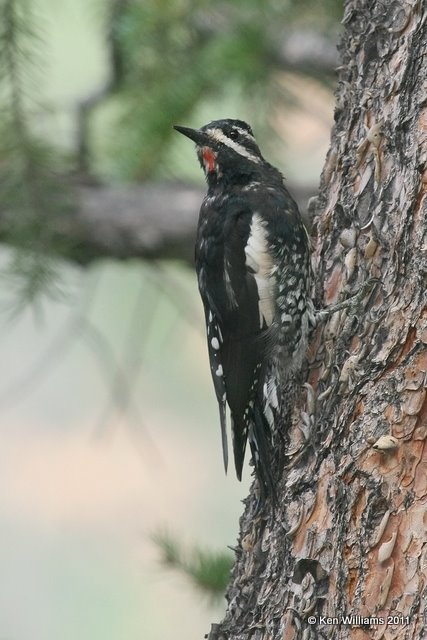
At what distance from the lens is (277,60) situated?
3943 millimetres

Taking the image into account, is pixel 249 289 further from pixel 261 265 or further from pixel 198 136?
pixel 198 136

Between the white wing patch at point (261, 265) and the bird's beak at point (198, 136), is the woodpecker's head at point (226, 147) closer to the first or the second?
the bird's beak at point (198, 136)

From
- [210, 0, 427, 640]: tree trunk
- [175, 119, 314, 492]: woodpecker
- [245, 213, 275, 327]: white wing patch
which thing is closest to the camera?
[210, 0, 427, 640]: tree trunk

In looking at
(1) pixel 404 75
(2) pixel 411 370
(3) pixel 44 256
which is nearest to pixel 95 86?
(3) pixel 44 256

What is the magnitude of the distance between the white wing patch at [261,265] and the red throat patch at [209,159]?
0.29 m

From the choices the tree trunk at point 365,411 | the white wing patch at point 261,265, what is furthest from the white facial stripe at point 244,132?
the tree trunk at point 365,411

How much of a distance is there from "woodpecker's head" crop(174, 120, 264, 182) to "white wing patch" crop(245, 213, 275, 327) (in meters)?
0.25

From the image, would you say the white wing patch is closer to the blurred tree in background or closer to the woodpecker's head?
the woodpecker's head

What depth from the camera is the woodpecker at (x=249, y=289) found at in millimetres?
2844

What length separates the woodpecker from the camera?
9.33ft

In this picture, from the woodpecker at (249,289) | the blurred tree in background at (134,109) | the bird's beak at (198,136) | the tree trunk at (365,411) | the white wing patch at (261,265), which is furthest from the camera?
the blurred tree in background at (134,109)

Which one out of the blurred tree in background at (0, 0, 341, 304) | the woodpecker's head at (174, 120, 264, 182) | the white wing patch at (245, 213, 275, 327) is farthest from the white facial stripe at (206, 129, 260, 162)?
the blurred tree in background at (0, 0, 341, 304)

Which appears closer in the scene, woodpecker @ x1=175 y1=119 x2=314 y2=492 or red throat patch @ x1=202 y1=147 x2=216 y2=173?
woodpecker @ x1=175 y1=119 x2=314 y2=492

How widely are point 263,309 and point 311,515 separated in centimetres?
94
